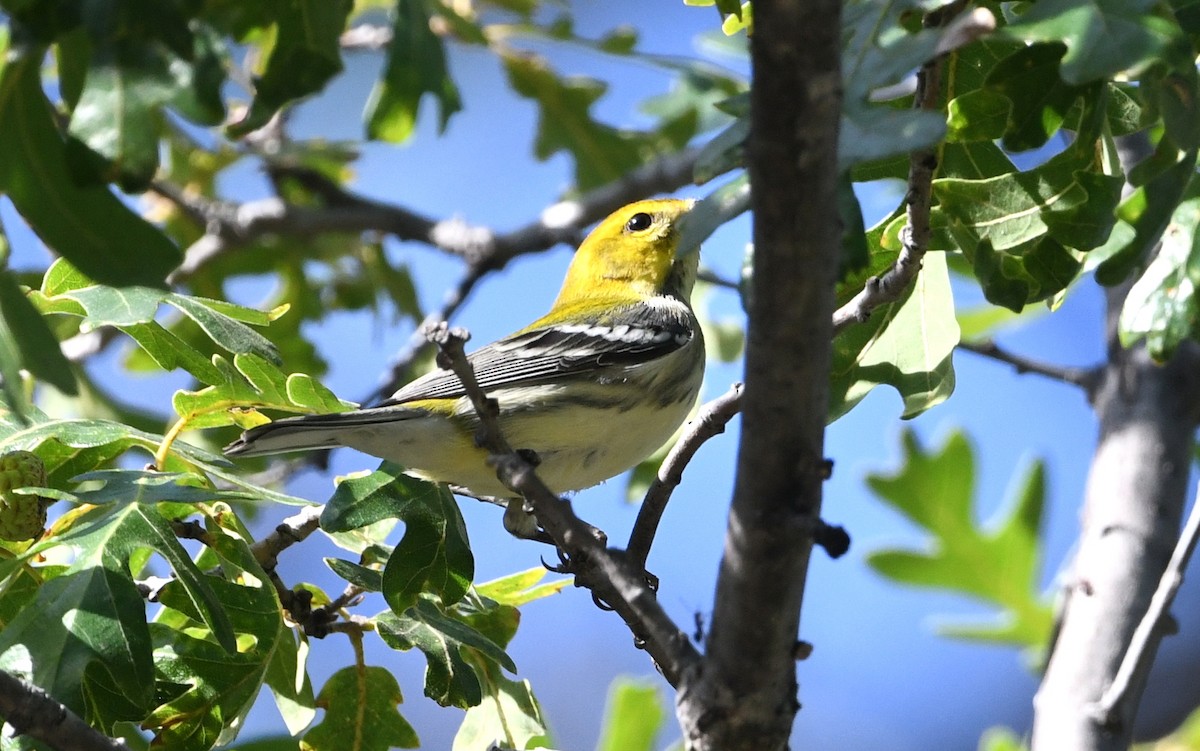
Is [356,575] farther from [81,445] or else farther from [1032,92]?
[1032,92]

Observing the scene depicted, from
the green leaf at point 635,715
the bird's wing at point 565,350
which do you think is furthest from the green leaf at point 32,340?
the green leaf at point 635,715

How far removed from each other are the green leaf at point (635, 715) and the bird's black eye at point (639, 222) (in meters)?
1.65

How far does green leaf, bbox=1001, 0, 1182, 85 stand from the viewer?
1318 mm

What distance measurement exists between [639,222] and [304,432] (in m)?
1.71

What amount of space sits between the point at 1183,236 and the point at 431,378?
1701 millimetres

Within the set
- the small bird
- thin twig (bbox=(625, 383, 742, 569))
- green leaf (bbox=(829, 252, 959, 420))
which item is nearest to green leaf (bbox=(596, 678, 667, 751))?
the small bird

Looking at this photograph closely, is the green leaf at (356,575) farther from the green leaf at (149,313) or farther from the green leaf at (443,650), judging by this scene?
the green leaf at (149,313)

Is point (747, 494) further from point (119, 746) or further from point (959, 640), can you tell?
point (959, 640)

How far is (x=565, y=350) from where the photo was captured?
3.17m

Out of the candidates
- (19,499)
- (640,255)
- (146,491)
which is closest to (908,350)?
(146,491)

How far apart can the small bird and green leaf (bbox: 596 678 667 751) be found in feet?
1.31

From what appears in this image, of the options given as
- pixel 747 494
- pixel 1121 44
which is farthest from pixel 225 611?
pixel 1121 44

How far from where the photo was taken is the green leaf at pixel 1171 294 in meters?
1.60

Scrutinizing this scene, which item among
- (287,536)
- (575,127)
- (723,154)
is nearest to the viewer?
(723,154)
